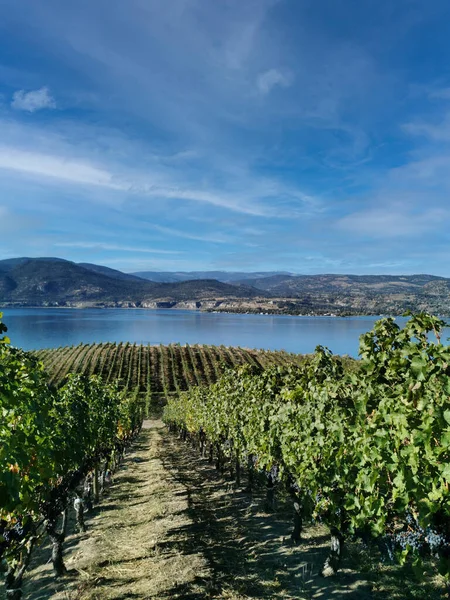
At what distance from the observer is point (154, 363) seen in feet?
223

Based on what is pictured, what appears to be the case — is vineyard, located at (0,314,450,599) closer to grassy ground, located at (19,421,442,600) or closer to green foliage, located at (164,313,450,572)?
green foliage, located at (164,313,450,572)

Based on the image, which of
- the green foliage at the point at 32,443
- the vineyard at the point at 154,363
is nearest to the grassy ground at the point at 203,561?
the green foliage at the point at 32,443

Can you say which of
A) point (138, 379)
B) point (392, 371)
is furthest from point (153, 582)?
point (138, 379)

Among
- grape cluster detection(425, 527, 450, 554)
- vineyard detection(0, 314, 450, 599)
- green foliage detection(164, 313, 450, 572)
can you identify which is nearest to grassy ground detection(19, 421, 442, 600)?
vineyard detection(0, 314, 450, 599)

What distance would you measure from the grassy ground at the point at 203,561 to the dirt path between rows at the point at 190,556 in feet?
0.06

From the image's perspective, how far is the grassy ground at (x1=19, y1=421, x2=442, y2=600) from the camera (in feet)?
20.3

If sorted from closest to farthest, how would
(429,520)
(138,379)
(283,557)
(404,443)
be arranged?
→ (429,520)
(404,443)
(283,557)
(138,379)

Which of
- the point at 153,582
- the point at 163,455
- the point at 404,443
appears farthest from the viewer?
the point at 163,455

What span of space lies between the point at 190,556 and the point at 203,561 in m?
0.32

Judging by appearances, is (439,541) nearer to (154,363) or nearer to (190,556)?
(190,556)

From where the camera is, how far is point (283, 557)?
7660 mm

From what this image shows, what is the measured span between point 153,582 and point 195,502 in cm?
516

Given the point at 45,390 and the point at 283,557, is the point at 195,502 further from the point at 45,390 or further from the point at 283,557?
the point at 45,390

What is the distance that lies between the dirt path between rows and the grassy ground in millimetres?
19
